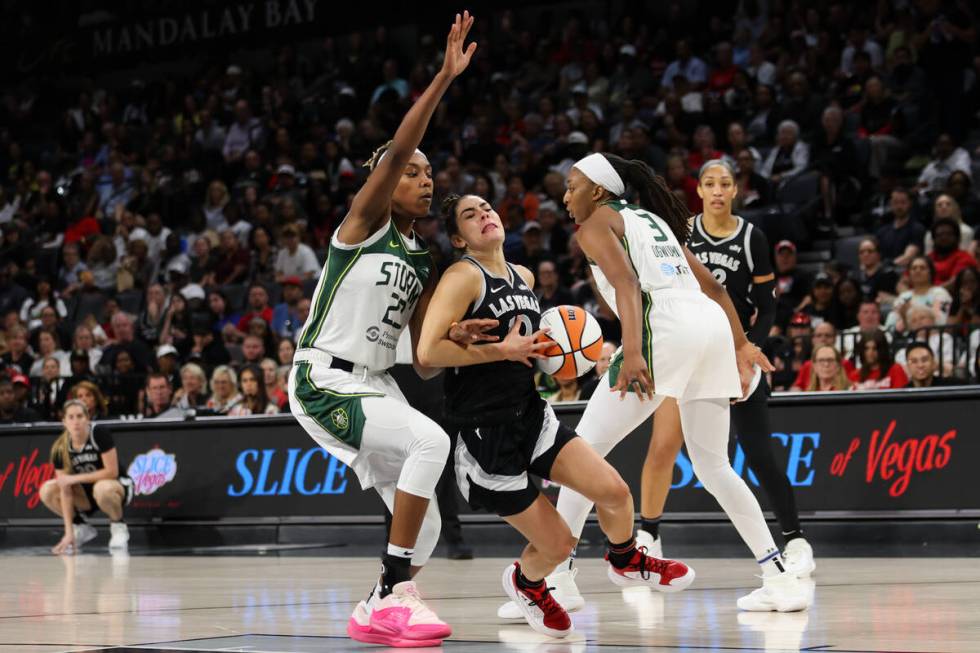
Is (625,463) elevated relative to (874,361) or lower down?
lower down

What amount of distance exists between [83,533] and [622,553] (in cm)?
763

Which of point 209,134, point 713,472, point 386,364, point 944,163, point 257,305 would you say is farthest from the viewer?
point 209,134

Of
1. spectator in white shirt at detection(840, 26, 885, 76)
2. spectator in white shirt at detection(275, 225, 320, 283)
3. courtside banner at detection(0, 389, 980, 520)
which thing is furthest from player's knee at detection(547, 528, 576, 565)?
spectator in white shirt at detection(275, 225, 320, 283)

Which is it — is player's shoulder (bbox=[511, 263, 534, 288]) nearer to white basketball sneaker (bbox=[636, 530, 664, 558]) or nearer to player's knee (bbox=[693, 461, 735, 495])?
player's knee (bbox=[693, 461, 735, 495])

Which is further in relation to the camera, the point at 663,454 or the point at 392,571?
the point at 663,454

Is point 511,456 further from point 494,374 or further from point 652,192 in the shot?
point 652,192

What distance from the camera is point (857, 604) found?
600 centimetres

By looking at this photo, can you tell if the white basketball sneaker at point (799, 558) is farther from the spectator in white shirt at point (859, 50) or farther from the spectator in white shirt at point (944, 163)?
the spectator in white shirt at point (859, 50)

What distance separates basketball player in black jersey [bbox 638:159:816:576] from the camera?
23.4 feet

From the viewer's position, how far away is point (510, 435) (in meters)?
5.25

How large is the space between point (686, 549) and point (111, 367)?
8061mm

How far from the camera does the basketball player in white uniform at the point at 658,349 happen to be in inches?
228

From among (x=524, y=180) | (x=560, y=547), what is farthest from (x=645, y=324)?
(x=524, y=180)

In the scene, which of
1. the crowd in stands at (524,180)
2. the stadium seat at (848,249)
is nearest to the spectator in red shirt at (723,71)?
the crowd in stands at (524,180)
